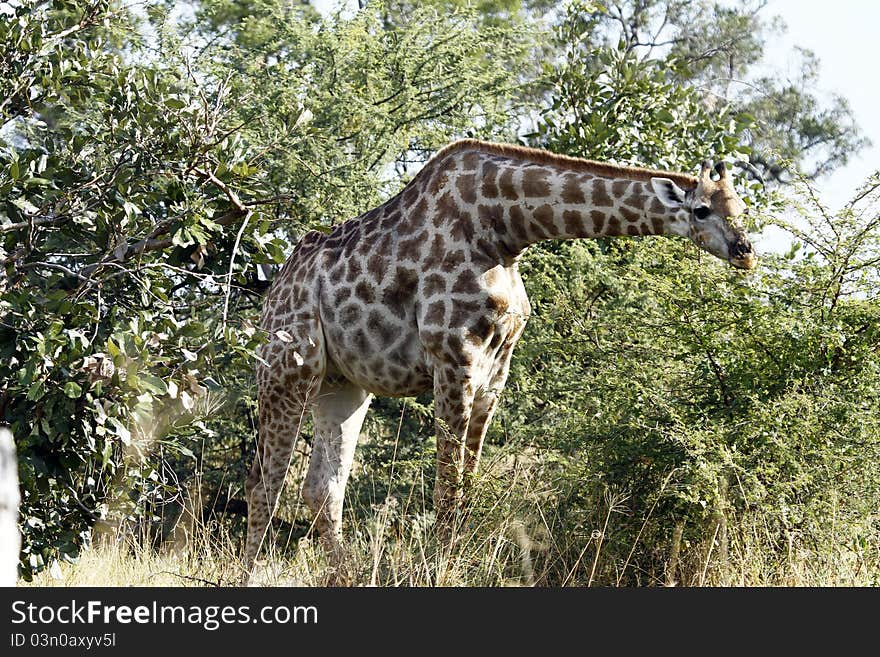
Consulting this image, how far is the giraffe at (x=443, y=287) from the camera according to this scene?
20.9ft

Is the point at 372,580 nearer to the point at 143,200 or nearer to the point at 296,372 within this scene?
the point at 296,372

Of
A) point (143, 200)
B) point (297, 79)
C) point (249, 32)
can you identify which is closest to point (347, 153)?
point (297, 79)

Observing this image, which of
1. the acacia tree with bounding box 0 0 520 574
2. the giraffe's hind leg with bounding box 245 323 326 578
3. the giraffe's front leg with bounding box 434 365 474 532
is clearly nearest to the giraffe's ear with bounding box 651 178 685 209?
the giraffe's front leg with bounding box 434 365 474 532

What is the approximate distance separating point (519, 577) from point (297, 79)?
6.10 metres

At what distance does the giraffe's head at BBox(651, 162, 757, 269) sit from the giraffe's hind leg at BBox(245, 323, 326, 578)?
241cm

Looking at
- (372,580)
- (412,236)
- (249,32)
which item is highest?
(249,32)

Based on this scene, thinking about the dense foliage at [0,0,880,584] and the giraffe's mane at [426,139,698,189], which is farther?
the giraffe's mane at [426,139,698,189]

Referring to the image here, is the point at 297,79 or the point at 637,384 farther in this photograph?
the point at 297,79

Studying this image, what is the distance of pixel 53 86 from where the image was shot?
629 cm

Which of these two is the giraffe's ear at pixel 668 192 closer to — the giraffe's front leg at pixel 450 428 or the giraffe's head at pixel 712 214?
the giraffe's head at pixel 712 214

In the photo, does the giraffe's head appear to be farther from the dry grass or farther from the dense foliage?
the dry grass

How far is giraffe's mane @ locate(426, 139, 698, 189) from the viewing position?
6.35 meters

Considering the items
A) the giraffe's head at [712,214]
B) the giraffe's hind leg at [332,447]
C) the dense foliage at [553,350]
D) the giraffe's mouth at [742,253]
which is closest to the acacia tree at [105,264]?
the dense foliage at [553,350]

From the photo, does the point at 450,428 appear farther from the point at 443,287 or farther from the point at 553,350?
the point at 553,350
